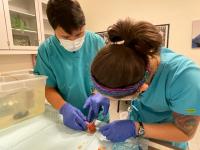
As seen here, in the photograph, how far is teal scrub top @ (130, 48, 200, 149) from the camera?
0.60 metres

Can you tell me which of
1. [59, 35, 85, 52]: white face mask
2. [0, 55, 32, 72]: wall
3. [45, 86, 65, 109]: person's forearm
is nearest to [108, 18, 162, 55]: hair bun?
[59, 35, 85, 52]: white face mask

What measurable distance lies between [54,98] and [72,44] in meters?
0.31

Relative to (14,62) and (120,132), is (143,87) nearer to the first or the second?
(120,132)

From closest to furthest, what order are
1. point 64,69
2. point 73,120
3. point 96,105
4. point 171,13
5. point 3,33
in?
point 73,120, point 96,105, point 64,69, point 3,33, point 171,13

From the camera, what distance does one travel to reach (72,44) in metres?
0.96

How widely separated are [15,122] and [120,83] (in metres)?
0.53

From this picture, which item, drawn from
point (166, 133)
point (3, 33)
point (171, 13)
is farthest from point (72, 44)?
point (171, 13)

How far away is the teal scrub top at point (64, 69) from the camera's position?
1.00 m

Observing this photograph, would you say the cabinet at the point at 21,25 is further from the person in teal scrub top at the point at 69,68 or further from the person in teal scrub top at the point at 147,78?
the person in teal scrub top at the point at 147,78

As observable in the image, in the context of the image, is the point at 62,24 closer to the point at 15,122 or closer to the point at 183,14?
the point at 15,122

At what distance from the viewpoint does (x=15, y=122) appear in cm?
79

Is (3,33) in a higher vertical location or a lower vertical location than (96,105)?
higher

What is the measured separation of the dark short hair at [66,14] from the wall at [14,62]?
1.39 meters

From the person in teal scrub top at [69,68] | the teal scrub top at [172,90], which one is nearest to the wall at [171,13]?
the person in teal scrub top at [69,68]
